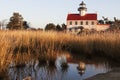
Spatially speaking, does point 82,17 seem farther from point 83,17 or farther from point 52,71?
point 52,71

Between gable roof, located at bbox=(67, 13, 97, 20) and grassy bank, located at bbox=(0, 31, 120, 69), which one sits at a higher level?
gable roof, located at bbox=(67, 13, 97, 20)

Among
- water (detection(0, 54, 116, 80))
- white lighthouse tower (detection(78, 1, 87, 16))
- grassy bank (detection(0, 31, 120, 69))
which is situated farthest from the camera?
white lighthouse tower (detection(78, 1, 87, 16))

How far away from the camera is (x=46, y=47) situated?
33.6ft

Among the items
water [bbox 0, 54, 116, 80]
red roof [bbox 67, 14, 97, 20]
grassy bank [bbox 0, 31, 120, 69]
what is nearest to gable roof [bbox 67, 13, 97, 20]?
red roof [bbox 67, 14, 97, 20]

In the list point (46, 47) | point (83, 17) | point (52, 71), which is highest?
point (83, 17)

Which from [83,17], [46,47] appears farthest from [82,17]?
[46,47]

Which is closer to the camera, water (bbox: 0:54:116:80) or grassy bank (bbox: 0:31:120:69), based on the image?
water (bbox: 0:54:116:80)

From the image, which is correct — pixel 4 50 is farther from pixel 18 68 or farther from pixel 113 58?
pixel 113 58

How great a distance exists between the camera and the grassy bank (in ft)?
24.8

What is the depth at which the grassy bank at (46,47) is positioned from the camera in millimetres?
7552

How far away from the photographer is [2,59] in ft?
21.9

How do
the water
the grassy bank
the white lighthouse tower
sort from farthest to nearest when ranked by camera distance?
the white lighthouse tower < the grassy bank < the water

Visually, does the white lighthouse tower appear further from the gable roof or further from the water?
the water

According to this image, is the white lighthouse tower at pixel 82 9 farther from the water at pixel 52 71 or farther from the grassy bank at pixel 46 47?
the water at pixel 52 71
